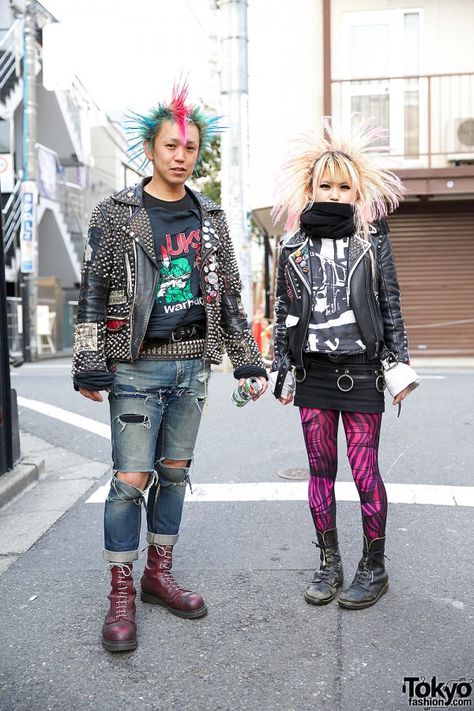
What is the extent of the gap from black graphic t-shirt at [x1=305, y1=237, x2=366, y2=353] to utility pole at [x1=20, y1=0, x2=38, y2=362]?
639 inches

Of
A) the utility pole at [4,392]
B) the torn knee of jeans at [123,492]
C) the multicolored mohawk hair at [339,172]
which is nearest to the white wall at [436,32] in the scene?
the utility pole at [4,392]

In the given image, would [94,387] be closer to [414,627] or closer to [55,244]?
[414,627]

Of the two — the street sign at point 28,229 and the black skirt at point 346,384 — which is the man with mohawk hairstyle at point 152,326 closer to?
the black skirt at point 346,384

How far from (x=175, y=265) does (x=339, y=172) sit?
32.1 inches

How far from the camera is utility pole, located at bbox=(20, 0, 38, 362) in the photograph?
18.5m

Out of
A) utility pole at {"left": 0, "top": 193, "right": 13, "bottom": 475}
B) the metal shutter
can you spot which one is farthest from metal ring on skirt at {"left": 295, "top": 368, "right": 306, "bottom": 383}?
the metal shutter

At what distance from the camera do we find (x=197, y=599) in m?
3.08

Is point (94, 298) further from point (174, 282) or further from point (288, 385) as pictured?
point (288, 385)

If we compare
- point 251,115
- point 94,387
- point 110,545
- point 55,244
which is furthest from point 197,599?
point 55,244

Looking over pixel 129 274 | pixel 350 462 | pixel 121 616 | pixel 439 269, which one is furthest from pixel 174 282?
pixel 439 269

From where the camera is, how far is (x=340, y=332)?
3.14m

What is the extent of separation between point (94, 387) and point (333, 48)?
14.7 m

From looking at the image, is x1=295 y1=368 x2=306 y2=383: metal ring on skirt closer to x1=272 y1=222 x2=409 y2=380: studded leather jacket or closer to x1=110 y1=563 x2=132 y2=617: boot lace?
x1=272 y1=222 x2=409 y2=380: studded leather jacket

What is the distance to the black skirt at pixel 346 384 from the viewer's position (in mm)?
3160
